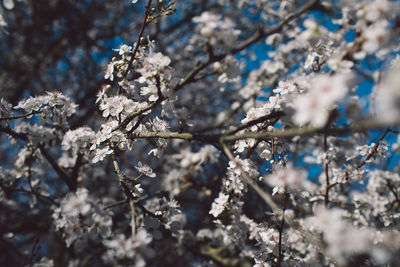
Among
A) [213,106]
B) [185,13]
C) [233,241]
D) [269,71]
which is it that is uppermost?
[185,13]

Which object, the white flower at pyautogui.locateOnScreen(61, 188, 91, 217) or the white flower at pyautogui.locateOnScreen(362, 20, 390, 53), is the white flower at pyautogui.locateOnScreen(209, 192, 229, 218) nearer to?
the white flower at pyautogui.locateOnScreen(61, 188, 91, 217)

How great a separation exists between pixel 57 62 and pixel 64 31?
0.96m

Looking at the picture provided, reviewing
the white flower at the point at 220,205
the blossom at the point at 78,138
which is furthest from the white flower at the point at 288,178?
the blossom at the point at 78,138

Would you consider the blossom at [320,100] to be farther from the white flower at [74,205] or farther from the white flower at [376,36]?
the white flower at [74,205]

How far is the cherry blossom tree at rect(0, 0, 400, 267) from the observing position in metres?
1.12

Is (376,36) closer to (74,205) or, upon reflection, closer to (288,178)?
(288,178)

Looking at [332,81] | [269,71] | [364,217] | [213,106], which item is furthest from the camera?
[213,106]

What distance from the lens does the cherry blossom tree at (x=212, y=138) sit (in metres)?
1.12

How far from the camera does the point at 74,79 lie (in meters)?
7.07

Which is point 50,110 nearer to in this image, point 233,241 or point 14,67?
point 233,241

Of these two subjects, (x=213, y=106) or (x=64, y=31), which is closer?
(x=64, y=31)

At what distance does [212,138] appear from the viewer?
4.19 feet

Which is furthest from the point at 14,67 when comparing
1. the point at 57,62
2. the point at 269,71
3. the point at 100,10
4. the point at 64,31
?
the point at 269,71

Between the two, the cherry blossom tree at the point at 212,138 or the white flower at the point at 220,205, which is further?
the white flower at the point at 220,205
